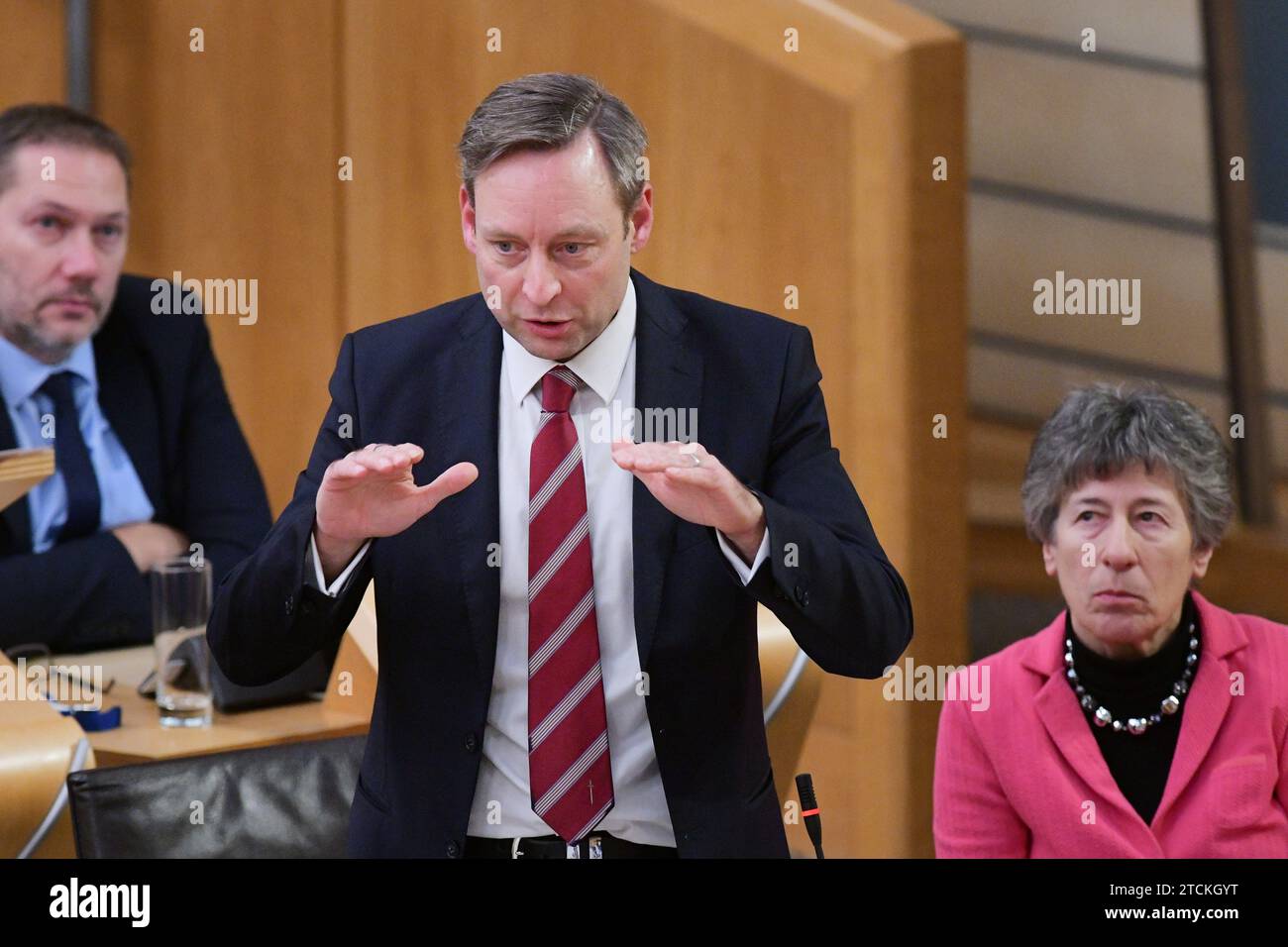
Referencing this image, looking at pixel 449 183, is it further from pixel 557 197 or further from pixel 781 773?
pixel 557 197

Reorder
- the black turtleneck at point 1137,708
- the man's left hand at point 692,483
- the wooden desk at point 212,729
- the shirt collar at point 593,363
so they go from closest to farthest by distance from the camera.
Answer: the man's left hand at point 692,483 → the shirt collar at point 593,363 → the black turtleneck at point 1137,708 → the wooden desk at point 212,729

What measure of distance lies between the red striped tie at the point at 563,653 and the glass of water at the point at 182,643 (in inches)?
43.7

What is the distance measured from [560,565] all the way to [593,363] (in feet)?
0.82

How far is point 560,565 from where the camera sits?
6.04 ft

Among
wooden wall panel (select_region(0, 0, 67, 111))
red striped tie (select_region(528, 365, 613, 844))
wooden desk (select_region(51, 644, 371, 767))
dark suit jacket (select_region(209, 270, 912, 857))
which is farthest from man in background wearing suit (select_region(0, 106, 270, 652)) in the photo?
red striped tie (select_region(528, 365, 613, 844))

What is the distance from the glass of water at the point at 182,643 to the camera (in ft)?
8.99

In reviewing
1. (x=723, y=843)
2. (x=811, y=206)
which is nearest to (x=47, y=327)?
(x=811, y=206)

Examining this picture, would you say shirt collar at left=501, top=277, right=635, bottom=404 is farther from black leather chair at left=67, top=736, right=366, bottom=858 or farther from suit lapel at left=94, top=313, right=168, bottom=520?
suit lapel at left=94, top=313, right=168, bottom=520

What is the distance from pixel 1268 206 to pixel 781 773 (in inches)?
66.3

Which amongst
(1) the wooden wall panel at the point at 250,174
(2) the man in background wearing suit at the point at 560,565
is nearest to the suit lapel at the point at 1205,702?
(2) the man in background wearing suit at the point at 560,565

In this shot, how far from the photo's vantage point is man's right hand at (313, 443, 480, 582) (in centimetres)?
165

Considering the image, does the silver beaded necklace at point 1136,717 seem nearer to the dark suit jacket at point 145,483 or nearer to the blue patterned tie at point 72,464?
the dark suit jacket at point 145,483

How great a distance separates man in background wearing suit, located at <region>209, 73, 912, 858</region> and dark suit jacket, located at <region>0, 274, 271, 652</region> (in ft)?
5.12
